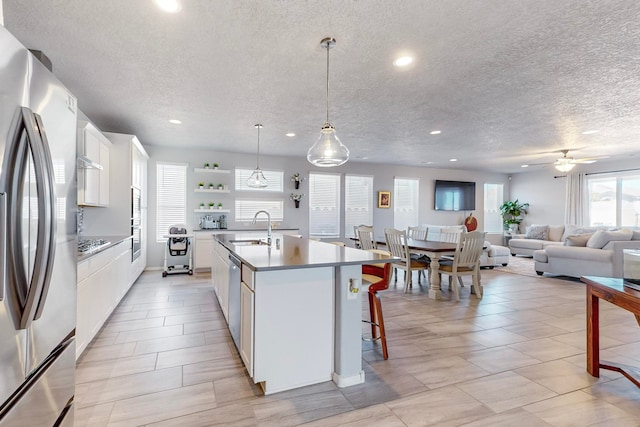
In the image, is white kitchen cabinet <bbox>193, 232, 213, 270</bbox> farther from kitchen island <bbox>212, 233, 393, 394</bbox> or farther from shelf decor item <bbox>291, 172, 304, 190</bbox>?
kitchen island <bbox>212, 233, 393, 394</bbox>

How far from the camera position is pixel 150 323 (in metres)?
3.46

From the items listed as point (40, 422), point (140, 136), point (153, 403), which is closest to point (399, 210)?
point (140, 136)

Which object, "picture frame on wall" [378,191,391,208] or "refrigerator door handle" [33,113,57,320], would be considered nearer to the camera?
"refrigerator door handle" [33,113,57,320]

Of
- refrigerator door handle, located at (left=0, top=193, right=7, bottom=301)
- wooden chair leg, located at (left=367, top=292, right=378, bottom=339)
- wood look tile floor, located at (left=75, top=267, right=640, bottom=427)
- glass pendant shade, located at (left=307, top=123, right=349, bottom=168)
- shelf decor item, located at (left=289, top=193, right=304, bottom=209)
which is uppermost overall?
glass pendant shade, located at (left=307, top=123, right=349, bottom=168)

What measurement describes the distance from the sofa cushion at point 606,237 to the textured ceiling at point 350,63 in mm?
1713

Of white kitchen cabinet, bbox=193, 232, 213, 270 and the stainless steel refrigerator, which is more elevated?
the stainless steel refrigerator

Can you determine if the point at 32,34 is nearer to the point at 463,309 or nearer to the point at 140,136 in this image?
the point at 140,136

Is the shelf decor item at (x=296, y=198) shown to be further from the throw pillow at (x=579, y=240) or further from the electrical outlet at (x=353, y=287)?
the throw pillow at (x=579, y=240)

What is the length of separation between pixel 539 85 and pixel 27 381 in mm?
4428

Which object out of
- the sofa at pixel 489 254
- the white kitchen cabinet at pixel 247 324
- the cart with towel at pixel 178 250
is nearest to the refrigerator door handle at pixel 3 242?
the white kitchen cabinet at pixel 247 324

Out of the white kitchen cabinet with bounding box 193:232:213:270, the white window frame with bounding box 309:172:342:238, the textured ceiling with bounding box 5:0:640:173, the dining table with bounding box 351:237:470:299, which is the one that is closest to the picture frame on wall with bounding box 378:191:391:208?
the white window frame with bounding box 309:172:342:238

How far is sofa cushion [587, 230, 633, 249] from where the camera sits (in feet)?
18.2

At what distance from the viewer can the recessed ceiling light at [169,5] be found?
2020 mm

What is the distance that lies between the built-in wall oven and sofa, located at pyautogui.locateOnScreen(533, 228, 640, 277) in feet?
24.3
